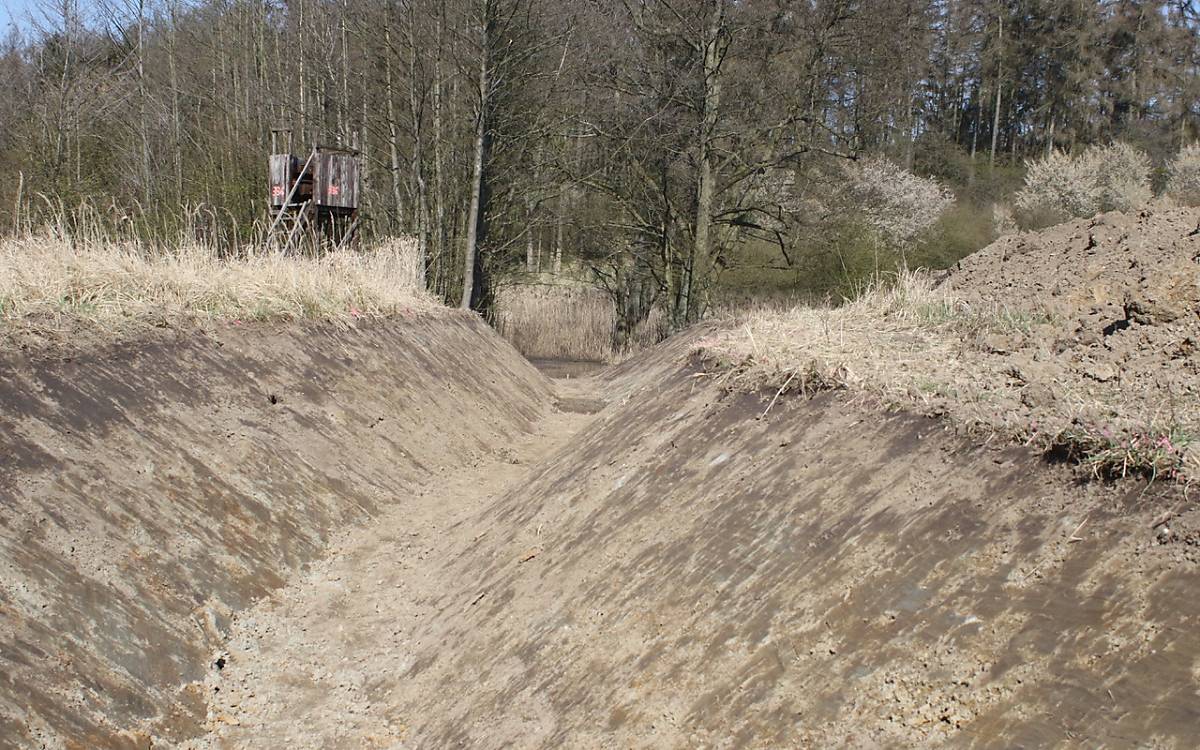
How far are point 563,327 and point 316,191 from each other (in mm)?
8249

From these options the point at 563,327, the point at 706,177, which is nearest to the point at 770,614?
the point at 706,177

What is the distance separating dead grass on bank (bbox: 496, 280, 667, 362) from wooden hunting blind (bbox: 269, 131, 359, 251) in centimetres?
642

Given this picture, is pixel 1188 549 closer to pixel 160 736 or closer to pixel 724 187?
pixel 160 736

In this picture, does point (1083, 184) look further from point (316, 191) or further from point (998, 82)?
point (316, 191)

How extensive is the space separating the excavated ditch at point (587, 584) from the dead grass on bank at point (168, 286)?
1.71ft

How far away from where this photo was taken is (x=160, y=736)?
12.1 ft

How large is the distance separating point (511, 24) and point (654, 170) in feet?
13.9

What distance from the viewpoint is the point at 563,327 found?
20.0 meters

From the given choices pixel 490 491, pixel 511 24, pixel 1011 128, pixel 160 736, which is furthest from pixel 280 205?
pixel 1011 128

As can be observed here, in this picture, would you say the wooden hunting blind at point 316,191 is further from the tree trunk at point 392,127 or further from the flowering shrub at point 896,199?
the flowering shrub at point 896,199

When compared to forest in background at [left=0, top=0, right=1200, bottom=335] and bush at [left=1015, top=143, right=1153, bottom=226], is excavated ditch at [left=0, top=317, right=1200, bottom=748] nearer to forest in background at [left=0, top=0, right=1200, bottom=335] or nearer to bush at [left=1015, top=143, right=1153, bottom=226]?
forest in background at [left=0, top=0, right=1200, bottom=335]

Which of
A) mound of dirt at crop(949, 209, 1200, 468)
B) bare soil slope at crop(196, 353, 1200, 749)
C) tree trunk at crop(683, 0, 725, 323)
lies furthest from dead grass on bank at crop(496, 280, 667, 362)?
bare soil slope at crop(196, 353, 1200, 749)

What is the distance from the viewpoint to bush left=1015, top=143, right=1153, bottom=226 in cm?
2394

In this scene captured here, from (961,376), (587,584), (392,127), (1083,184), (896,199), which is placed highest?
(392,127)
